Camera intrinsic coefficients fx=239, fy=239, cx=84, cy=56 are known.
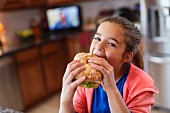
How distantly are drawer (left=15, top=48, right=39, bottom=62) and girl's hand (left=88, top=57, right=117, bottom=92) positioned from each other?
221 cm

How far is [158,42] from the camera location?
270cm

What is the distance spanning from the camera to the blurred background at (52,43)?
8.88ft

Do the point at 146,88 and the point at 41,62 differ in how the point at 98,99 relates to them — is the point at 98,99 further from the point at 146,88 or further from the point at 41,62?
the point at 41,62

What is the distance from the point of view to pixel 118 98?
84 centimetres

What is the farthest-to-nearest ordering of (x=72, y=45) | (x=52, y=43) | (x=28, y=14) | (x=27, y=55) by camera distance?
(x=28, y=14)
(x=72, y=45)
(x=52, y=43)
(x=27, y=55)

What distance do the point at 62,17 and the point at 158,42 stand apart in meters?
1.74

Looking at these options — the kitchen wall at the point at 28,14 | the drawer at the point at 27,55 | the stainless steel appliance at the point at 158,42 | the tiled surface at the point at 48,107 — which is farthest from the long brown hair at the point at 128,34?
the kitchen wall at the point at 28,14

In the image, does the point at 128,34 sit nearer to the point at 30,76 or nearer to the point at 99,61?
the point at 99,61

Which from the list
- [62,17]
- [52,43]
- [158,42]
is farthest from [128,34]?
[62,17]

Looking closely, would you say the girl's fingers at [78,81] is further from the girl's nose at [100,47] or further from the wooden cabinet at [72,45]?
the wooden cabinet at [72,45]

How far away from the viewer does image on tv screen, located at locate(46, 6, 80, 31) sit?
382 cm

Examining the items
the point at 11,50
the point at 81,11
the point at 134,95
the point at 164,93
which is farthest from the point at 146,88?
the point at 81,11

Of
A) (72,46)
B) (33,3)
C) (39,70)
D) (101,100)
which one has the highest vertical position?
(33,3)

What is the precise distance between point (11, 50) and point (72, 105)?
208 centimetres
